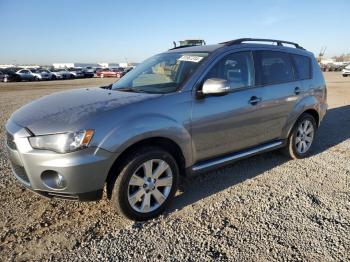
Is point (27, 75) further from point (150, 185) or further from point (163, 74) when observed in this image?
point (150, 185)

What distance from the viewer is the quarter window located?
13.0ft

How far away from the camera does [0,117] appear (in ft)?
31.1

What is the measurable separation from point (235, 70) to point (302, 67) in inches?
69.1

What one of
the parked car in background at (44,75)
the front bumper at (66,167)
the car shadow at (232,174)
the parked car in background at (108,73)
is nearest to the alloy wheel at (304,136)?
the car shadow at (232,174)

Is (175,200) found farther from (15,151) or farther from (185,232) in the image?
(15,151)

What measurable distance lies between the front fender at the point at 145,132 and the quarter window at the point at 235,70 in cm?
81

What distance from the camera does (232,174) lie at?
471cm

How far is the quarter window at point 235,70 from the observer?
3965mm

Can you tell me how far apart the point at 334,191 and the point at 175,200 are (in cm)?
209

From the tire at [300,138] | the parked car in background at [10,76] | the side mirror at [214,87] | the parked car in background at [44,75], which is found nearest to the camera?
the side mirror at [214,87]

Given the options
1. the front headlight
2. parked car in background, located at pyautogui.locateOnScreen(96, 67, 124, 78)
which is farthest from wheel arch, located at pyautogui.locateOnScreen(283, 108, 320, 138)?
parked car in background, located at pyautogui.locateOnScreen(96, 67, 124, 78)

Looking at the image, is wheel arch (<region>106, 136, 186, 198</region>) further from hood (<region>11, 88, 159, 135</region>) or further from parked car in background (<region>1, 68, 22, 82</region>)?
parked car in background (<region>1, 68, 22, 82</region>)

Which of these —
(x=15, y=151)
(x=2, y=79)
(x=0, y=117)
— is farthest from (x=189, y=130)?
(x=2, y=79)

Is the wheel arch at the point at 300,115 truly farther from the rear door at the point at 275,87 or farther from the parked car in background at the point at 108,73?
the parked car in background at the point at 108,73
